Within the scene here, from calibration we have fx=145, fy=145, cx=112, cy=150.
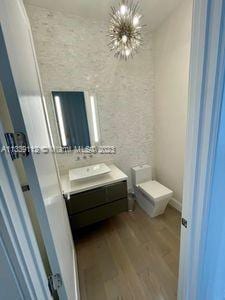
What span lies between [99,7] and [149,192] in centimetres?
227

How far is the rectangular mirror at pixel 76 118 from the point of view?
5.89 ft

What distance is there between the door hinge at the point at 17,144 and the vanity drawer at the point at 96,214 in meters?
1.34

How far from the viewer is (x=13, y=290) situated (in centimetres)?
49

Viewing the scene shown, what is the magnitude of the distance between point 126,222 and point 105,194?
63 centimetres

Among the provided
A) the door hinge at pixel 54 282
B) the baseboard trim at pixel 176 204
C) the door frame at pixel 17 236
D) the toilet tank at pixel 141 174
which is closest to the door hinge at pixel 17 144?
the door frame at pixel 17 236

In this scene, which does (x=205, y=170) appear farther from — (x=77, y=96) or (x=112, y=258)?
(x=77, y=96)

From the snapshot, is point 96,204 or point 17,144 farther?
point 96,204

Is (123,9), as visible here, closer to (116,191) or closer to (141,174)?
(116,191)

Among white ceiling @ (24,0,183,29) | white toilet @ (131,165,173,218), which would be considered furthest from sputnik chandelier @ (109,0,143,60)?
white toilet @ (131,165,173,218)

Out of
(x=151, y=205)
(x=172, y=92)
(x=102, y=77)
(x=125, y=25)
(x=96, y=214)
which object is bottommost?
(x=151, y=205)

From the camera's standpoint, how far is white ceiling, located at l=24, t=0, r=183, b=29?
1.47m

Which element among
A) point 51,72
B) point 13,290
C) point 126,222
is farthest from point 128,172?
point 13,290

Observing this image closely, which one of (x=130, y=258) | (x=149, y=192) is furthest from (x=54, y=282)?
(x=149, y=192)

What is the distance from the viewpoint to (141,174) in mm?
2322
